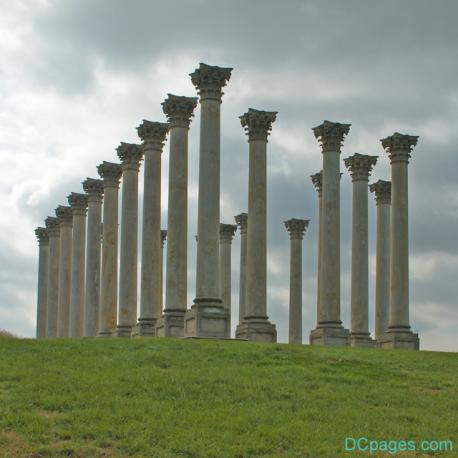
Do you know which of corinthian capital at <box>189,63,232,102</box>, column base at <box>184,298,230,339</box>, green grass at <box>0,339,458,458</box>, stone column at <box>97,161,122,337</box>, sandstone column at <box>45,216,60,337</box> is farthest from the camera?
sandstone column at <box>45,216,60,337</box>

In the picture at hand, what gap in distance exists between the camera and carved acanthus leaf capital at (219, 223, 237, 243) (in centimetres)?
9175

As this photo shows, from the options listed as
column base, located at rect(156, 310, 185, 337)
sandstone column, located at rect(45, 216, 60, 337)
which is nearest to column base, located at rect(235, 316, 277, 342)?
column base, located at rect(156, 310, 185, 337)

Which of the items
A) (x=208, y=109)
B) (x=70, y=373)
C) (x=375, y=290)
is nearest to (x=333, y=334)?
(x=375, y=290)

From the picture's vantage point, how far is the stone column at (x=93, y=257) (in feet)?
261

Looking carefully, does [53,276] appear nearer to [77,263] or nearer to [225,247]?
[77,263]

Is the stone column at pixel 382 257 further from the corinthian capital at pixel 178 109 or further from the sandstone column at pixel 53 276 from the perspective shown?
the sandstone column at pixel 53 276

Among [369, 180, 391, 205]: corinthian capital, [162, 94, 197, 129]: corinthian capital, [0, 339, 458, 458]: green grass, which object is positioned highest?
[162, 94, 197, 129]: corinthian capital

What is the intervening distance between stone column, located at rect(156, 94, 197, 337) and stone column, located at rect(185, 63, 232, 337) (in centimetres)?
388

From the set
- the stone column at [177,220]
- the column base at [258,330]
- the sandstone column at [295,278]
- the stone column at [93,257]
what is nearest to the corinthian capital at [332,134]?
the stone column at [177,220]

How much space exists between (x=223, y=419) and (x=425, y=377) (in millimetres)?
15073

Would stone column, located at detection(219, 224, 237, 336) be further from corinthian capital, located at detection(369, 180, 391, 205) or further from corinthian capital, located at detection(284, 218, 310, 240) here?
corinthian capital, located at detection(369, 180, 391, 205)

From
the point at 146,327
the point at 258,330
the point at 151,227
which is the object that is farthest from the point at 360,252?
the point at 146,327

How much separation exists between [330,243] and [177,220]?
36.0 ft

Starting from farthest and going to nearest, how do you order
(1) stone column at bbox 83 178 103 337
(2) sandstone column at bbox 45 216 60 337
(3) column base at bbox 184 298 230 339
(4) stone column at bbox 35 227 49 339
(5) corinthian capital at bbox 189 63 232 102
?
(4) stone column at bbox 35 227 49 339 < (2) sandstone column at bbox 45 216 60 337 < (1) stone column at bbox 83 178 103 337 < (5) corinthian capital at bbox 189 63 232 102 < (3) column base at bbox 184 298 230 339
